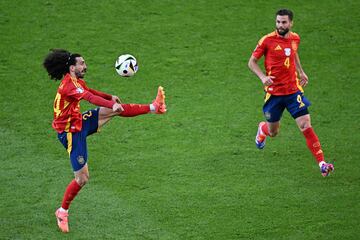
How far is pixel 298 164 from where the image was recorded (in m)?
12.2

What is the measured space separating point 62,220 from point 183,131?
3.72 metres

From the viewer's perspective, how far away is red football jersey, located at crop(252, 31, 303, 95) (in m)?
11.4

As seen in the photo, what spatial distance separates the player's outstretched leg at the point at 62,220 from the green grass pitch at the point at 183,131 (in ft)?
0.40

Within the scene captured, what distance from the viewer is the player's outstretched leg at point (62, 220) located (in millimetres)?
10250

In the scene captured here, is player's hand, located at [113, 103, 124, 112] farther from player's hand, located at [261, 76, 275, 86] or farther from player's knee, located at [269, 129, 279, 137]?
player's knee, located at [269, 129, 279, 137]

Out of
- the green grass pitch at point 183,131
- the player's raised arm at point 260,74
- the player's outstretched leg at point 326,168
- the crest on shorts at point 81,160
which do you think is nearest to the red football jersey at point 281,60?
the player's raised arm at point 260,74

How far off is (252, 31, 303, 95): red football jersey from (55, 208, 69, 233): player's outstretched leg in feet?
11.9

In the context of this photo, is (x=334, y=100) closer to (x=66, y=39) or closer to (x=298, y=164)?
(x=298, y=164)

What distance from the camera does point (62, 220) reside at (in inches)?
406

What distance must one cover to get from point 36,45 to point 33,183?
5142mm

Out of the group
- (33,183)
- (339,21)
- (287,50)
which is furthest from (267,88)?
(339,21)

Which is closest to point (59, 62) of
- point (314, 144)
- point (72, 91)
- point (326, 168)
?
point (72, 91)

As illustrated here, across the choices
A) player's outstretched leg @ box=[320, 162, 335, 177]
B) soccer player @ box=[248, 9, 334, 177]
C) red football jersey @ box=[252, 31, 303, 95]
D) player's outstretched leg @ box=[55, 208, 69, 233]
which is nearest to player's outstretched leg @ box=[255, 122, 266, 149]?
soccer player @ box=[248, 9, 334, 177]

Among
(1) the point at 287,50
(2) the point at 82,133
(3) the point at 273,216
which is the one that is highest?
(1) the point at 287,50
